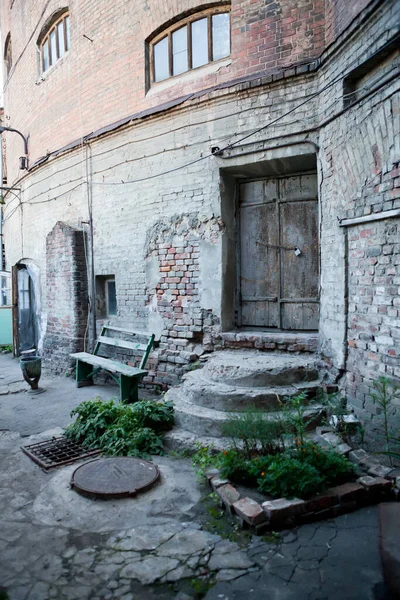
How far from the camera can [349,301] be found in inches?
180

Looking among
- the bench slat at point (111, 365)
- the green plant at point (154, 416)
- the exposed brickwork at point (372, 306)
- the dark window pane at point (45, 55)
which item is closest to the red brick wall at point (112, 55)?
the dark window pane at point (45, 55)

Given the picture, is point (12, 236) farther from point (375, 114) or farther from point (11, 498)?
point (375, 114)

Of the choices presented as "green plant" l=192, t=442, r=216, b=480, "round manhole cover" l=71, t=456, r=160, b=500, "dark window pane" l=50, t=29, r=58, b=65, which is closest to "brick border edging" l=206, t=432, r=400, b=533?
"green plant" l=192, t=442, r=216, b=480

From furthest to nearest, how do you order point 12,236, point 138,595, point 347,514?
point 12,236 < point 347,514 < point 138,595

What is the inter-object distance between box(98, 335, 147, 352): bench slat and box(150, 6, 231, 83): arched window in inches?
171

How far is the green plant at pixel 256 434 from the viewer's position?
12.3 ft

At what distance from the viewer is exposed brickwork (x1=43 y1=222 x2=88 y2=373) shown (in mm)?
8008

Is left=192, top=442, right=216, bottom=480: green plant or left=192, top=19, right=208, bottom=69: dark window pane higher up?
left=192, top=19, right=208, bottom=69: dark window pane

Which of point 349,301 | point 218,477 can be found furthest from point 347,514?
point 349,301

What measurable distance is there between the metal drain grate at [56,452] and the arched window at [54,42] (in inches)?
312

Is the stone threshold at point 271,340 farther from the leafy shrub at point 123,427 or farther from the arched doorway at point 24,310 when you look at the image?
the arched doorway at point 24,310

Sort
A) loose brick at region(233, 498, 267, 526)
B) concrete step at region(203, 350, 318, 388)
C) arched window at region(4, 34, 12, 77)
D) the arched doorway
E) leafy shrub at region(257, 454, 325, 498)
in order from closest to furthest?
1. loose brick at region(233, 498, 267, 526)
2. leafy shrub at region(257, 454, 325, 498)
3. concrete step at region(203, 350, 318, 388)
4. the arched doorway
5. arched window at region(4, 34, 12, 77)

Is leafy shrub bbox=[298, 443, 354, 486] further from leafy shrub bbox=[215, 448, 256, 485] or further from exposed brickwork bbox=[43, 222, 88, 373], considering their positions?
exposed brickwork bbox=[43, 222, 88, 373]

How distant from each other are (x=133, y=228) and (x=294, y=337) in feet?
11.0
